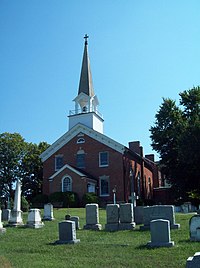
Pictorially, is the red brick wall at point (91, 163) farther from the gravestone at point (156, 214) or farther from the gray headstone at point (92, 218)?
the gravestone at point (156, 214)

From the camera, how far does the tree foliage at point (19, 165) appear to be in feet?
188

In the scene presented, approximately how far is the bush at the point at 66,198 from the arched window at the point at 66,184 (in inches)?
52.5

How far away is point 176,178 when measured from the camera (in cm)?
4247

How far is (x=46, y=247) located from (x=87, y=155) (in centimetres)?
3118

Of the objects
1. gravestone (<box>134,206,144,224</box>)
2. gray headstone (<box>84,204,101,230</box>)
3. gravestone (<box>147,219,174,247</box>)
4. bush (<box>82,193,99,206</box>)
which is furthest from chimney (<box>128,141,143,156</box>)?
gravestone (<box>147,219,174,247</box>)

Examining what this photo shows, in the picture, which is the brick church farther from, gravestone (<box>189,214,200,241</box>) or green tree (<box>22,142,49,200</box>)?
gravestone (<box>189,214,200,241</box>)

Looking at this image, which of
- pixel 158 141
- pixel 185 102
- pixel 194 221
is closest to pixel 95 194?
pixel 158 141

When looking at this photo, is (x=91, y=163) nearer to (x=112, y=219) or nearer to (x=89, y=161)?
(x=89, y=161)

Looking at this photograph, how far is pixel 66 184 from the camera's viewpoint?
138ft

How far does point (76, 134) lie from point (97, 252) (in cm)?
3352

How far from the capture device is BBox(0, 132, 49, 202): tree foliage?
57375 millimetres

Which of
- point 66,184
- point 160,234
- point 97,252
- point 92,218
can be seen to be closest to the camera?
point 97,252

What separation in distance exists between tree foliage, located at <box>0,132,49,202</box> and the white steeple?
13.7m

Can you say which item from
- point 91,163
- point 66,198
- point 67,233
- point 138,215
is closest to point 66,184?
point 66,198
